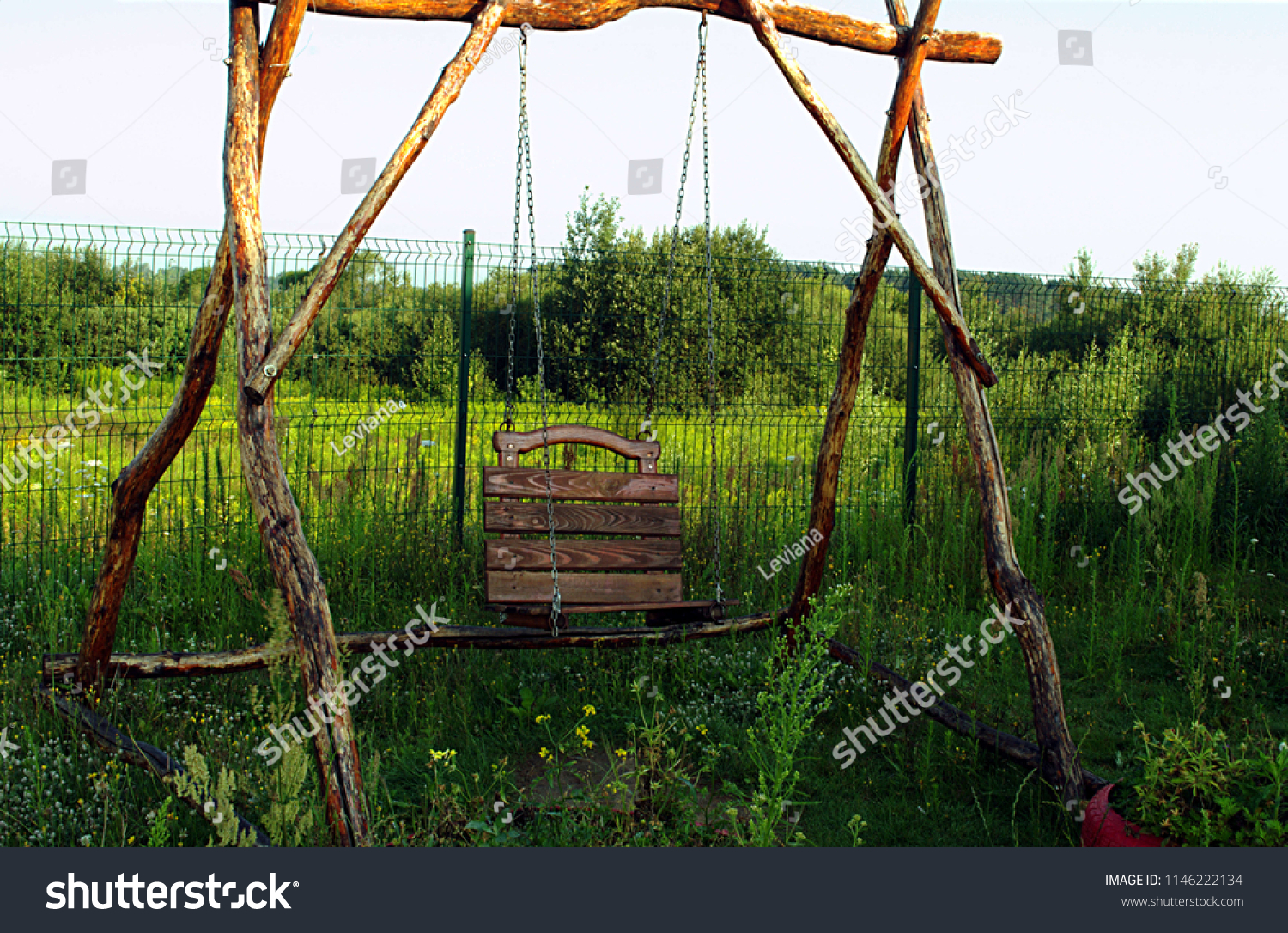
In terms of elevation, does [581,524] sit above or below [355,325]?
below

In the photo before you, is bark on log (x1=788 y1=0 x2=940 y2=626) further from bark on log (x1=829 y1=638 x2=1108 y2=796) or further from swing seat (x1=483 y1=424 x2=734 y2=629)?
bark on log (x1=829 y1=638 x2=1108 y2=796)

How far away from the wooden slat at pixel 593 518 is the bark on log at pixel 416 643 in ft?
1.79

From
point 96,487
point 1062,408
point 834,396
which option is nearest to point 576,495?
point 834,396

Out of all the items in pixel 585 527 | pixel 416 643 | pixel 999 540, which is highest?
pixel 999 540

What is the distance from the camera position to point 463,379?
20.5 ft

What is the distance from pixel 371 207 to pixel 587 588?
1.96m

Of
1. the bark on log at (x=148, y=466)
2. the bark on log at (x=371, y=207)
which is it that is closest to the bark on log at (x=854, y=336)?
the bark on log at (x=371, y=207)

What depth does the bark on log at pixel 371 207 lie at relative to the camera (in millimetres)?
3088

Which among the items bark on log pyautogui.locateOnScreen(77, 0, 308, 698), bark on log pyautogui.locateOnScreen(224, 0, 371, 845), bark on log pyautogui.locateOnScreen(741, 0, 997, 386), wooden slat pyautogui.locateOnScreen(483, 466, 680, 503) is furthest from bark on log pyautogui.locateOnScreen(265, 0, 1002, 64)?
wooden slat pyautogui.locateOnScreen(483, 466, 680, 503)

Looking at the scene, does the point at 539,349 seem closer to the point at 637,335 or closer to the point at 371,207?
the point at 371,207

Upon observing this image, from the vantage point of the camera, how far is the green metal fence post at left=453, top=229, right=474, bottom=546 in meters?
6.13

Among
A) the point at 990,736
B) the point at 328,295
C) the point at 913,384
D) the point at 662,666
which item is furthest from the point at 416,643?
the point at 913,384

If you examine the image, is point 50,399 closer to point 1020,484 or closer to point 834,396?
point 834,396

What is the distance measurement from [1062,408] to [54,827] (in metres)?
7.06
